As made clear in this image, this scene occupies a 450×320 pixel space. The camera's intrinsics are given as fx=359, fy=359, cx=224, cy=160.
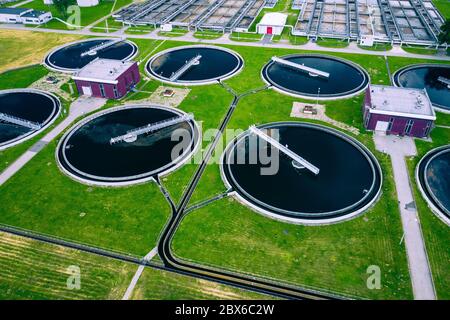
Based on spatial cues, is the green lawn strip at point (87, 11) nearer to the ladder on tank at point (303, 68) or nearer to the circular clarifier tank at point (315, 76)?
the ladder on tank at point (303, 68)

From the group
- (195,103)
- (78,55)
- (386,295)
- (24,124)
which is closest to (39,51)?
(78,55)

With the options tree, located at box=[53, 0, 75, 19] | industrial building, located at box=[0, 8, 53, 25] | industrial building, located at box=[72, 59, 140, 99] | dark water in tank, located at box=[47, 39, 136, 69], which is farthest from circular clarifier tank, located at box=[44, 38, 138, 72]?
industrial building, located at box=[0, 8, 53, 25]

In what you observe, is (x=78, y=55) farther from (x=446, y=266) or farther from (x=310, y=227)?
(x=446, y=266)

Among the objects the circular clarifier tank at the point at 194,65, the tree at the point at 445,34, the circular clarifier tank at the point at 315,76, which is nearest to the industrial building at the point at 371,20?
the tree at the point at 445,34

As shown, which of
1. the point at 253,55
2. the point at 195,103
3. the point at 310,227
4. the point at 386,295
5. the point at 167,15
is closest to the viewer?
the point at 386,295

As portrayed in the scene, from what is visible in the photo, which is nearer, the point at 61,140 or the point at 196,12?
the point at 61,140

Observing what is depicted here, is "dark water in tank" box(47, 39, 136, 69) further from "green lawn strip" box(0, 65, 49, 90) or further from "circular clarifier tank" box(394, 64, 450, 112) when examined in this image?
"circular clarifier tank" box(394, 64, 450, 112)
